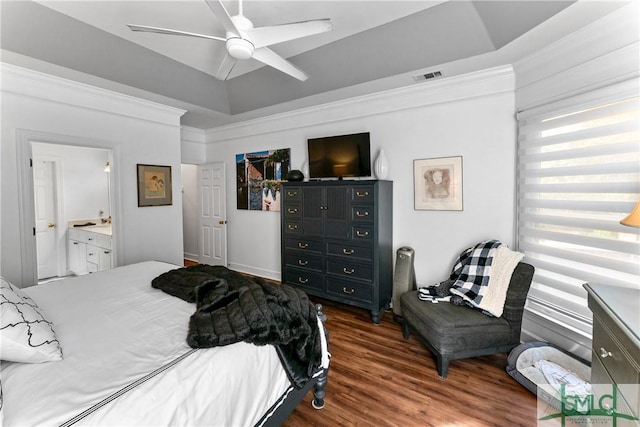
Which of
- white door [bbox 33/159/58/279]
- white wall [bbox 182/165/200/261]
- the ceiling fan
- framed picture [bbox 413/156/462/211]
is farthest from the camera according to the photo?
white wall [bbox 182/165/200/261]

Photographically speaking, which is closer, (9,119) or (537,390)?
(537,390)

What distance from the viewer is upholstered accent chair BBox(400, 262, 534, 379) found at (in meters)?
2.12

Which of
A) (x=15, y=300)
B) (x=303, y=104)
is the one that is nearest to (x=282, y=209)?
(x=303, y=104)

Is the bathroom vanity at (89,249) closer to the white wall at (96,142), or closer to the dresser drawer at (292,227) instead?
the white wall at (96,142)

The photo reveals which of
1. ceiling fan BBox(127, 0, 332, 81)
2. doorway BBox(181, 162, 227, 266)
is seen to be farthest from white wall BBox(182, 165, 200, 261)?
ceiling fan BBox(127, 0, 332, 81)

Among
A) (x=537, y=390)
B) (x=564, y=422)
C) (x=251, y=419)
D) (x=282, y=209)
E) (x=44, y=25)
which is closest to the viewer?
(x=251, y=419)

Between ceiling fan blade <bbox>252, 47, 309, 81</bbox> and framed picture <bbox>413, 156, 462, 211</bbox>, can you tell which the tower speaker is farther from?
ceiling fan blade <bbox>252, 47, 309, 81</bbox>

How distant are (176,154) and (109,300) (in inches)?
112

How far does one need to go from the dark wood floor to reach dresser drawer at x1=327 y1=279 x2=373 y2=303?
51 cm

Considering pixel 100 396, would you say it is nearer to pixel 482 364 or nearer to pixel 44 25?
pixel 482 364

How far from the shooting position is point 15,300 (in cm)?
130

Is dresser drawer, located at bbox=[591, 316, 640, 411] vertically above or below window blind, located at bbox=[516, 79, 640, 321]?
below

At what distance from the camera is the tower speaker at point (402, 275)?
3059 millimetres

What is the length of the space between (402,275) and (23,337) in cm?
292
